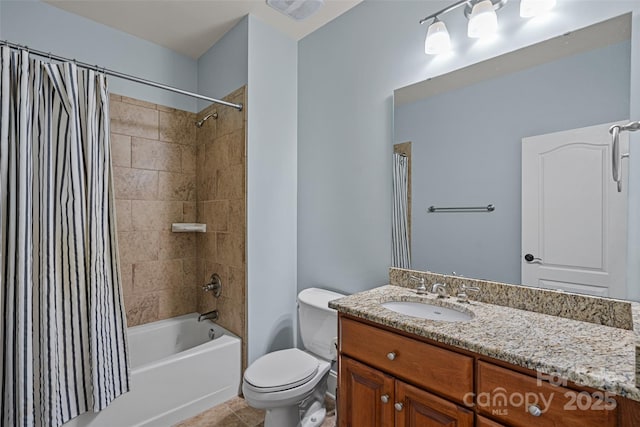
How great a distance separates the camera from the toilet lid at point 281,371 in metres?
1.58

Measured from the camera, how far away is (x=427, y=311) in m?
1.44

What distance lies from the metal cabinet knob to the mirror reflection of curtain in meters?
0.89

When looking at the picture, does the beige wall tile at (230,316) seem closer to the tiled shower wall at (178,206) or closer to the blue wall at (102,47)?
the tiled shower wall at (178,206)

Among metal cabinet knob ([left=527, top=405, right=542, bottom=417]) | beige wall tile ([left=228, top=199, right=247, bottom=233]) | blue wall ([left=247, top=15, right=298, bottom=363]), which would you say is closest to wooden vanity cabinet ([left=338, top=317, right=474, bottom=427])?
metal cabinet knob ([left=527, top=405, right=542, bottom=417])

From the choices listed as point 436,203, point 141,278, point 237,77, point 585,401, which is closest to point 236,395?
point 141,278

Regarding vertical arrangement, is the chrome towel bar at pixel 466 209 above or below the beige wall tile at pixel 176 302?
above

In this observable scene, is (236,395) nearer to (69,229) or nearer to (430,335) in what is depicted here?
(69,229)

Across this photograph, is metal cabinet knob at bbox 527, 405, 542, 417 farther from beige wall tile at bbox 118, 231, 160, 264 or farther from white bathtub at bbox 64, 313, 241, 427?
beige wall tile at bbox 118, 231, 160, 264

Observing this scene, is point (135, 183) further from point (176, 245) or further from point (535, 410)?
point (535, 410)

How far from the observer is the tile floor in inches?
74.1

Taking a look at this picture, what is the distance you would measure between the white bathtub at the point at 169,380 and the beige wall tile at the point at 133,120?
57.8 inches

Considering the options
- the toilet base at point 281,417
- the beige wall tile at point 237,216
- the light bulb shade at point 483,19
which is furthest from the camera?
the beige wall tile at point 237,216

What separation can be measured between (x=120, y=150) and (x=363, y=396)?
7.52ft

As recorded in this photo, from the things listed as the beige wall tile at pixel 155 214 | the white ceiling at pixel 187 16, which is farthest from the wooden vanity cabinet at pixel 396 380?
the white ceiling at pixel 187 16
